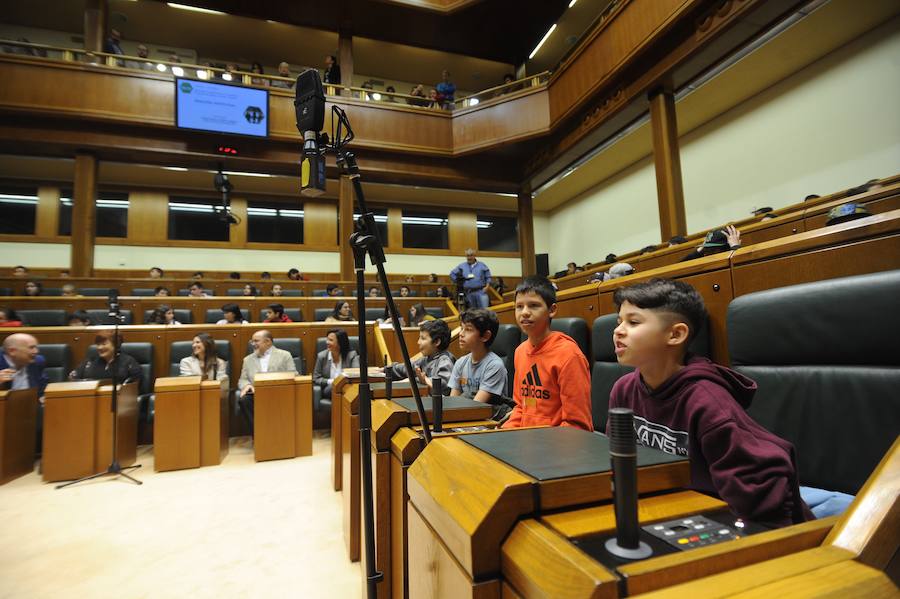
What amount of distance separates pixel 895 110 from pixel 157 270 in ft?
29.6

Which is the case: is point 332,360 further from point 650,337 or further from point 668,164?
point 668,164

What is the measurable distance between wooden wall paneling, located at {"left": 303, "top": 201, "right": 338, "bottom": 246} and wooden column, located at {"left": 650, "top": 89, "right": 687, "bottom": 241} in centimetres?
596

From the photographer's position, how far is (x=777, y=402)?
0.87 m

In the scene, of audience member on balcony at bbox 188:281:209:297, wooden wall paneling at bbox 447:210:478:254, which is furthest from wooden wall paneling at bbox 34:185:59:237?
wooden wall paneling at bbox 447:210:478:254

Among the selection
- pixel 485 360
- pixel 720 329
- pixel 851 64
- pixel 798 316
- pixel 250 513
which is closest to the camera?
pixel 798 316

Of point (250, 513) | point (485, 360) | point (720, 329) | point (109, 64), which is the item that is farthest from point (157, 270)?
point (720, 329)

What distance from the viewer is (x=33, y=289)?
16.7 ft

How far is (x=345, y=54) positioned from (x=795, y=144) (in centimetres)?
632

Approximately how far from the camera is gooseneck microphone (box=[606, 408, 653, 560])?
14.5 inches

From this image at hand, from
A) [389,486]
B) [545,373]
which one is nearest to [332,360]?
[545,373]

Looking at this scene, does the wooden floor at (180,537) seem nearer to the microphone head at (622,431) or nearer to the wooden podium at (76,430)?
the wooden podium at (76,430)

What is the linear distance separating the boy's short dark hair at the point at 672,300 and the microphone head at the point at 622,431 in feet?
1.79

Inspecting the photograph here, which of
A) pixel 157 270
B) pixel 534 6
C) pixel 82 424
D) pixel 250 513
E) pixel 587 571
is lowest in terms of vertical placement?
pixel 250 513

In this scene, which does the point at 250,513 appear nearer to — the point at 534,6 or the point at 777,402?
the point at 777,402
